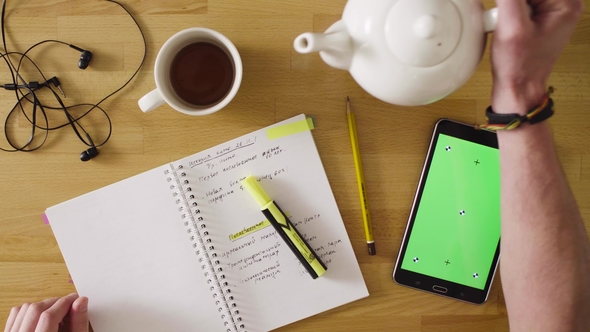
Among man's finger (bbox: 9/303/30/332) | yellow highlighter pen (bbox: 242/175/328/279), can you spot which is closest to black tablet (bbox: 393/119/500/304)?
yellow highlighter pen (bbox: 242/175/328/279)

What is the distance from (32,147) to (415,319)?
0.70 metres

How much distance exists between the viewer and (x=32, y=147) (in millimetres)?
707

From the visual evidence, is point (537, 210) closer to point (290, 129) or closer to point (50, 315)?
point (290, 129)

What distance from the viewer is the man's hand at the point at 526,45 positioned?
1.45ft

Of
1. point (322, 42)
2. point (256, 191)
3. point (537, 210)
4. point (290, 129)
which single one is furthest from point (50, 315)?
point (537, 210)

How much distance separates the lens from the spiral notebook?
708 mm

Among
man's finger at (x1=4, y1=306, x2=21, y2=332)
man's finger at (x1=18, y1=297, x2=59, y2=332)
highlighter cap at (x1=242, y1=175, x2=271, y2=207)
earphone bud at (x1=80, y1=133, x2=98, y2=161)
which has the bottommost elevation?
man's finger at (x1=4, y1=306, x2=21, y2=332)

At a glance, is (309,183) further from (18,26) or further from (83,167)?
(18,26)

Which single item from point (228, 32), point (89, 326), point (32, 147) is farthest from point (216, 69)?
A: point (89, 326)

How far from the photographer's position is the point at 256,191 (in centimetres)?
69

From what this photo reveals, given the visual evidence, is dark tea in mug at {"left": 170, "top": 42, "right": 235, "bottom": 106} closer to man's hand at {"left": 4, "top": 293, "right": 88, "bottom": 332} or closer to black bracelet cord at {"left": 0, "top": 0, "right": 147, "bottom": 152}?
black bracelet cord at {"left": 0, "top": 0, "right": 147, "bottom": 152}

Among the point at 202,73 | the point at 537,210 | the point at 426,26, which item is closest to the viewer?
the point at 426,26

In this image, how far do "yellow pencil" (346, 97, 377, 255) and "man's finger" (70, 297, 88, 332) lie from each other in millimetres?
478

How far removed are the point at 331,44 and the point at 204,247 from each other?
42cm
